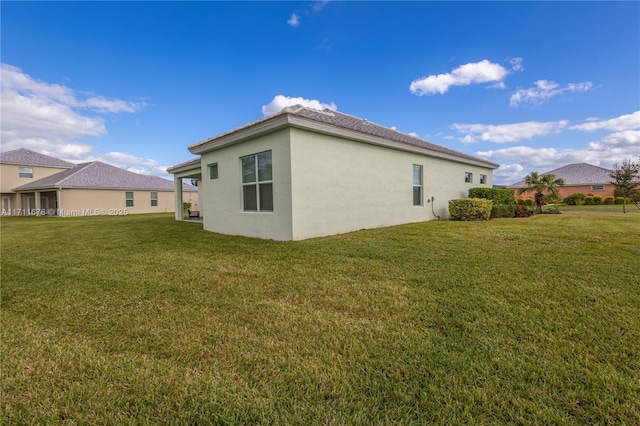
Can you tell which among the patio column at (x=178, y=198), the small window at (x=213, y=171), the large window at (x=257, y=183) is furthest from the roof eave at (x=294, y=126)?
the patio column at (x=178, y=198)

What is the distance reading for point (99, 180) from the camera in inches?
1069

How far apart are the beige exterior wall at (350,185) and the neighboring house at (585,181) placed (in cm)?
3032

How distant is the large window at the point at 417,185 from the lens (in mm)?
11484

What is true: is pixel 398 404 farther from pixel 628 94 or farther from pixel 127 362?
pixel 628 94

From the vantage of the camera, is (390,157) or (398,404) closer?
(398,404)

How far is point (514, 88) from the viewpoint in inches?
525

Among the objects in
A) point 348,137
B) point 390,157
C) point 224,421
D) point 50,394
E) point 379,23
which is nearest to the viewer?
point 224,421

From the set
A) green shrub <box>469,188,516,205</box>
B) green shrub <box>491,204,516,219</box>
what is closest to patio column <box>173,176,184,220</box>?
green shrub <box>469,188,516,205</box>

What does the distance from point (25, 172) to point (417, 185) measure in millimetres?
37763

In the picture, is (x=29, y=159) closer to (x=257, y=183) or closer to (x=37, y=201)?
(x=37, y=201)

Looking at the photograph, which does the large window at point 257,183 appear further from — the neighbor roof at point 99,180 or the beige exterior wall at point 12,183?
the beige exterior wall at point 12,183

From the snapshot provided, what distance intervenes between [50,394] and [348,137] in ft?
26.2

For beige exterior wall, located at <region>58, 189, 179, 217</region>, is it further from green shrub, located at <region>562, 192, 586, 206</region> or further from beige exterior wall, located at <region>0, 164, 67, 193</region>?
green shrub, located at <region>562, 192, 586, 206</region>

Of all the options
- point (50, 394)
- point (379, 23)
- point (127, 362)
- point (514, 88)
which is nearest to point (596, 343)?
point (127, 362)
